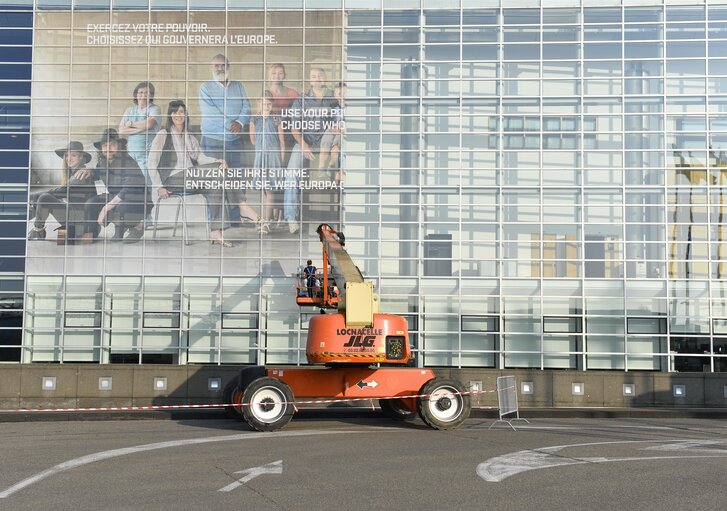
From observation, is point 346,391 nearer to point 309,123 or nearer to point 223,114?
point 309,123

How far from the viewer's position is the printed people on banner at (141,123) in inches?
1134

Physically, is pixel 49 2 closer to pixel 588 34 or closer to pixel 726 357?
pixel 588 34

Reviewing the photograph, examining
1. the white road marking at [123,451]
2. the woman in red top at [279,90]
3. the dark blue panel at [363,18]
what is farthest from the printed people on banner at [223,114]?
the white road marking at [123,451]

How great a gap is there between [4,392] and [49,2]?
12680 mm

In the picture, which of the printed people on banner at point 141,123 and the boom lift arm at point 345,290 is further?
the printed people on banner at point 141,123

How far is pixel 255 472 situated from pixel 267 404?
6.64m

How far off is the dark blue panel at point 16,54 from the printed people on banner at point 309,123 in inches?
341

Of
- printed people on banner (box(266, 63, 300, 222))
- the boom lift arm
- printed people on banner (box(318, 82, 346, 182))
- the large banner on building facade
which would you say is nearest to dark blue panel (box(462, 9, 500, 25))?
the large banner on building facade

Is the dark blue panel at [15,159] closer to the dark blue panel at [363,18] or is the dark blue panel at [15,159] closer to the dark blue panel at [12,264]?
the dark blue panel at [12,264]

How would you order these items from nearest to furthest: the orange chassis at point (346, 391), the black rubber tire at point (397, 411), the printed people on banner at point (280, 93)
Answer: the orange chassis at point (346, 391)
the black rubber tire at point (397, 411)
the printed people on banner at point (280, 93)

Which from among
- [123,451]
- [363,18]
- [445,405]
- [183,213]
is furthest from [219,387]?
[363,18]

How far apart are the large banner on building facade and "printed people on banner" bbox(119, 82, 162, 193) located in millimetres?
38

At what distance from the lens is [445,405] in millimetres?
19578

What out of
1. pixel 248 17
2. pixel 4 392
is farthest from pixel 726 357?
pixel 4 392
